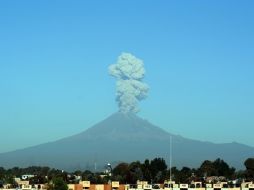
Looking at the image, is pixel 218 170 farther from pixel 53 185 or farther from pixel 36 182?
pixel 53 185

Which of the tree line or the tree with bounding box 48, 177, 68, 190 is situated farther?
the tree line

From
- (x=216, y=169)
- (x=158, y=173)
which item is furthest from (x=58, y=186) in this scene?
(x=216, y=169)

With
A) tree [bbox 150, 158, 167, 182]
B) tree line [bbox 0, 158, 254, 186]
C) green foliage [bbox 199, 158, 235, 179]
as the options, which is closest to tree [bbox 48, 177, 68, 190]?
tree line [bbox 0, 158, 254, 186]

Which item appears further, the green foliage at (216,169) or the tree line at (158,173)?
the green foliage at (216,169)

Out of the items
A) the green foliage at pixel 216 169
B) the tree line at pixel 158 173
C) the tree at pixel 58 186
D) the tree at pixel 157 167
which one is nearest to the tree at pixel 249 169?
the tree line at pixel 158 173

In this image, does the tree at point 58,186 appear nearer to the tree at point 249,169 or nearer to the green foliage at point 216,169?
the tree at point 249,169

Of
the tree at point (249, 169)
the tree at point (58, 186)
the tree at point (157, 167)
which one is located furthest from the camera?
the tree at point (157, 167)

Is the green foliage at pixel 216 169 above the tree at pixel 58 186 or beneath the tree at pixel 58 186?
above

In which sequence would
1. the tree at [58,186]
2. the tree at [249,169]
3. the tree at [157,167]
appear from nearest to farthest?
the tree at [58,186] < the tree at [249,169] < the tree at [157,167]

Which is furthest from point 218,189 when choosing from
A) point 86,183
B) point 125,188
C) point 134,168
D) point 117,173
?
point 117,173

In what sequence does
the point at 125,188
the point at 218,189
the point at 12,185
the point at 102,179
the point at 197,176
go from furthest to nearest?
the point at 197,176 < the point at 102,179 < the point at 12,185 < the point at 125,188 < the point at 218,189

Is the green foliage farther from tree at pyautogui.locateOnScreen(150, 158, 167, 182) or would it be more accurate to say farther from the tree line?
tree at pyautogui.locateOnScreen(150, 158, 167, 182)
